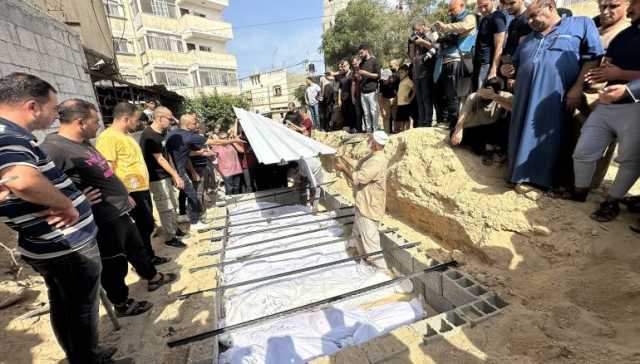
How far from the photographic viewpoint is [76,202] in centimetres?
196

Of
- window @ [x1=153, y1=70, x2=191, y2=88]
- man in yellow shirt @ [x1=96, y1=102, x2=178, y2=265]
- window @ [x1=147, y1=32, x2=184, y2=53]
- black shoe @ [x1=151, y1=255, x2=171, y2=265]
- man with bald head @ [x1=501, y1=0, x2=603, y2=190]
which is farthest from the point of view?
window @ [x1=153, y1=70, x2=191, y2=88]

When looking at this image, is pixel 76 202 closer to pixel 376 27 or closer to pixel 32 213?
pixel 32 213

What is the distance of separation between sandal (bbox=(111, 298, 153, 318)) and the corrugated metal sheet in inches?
89.9

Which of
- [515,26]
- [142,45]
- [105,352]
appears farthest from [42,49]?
[142,45]

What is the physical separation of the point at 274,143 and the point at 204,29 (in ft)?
83.3

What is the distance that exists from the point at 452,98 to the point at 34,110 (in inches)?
183

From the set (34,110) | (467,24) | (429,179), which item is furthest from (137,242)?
(467,24)

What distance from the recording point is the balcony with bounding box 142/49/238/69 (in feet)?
68.7

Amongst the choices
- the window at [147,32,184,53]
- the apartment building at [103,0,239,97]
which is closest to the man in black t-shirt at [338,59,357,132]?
the apartment building at [103,0,239,97]

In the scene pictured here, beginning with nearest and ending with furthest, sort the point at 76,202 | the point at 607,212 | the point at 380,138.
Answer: the point at 76,202 < the point at 607,212 < the point at 380,138

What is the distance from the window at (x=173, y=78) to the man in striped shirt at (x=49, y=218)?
75.5 feet

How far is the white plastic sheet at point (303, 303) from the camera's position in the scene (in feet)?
8.23

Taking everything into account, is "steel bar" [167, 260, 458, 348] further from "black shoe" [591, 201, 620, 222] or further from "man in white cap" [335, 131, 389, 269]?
"black shoe" [591, 201, 620, 222]

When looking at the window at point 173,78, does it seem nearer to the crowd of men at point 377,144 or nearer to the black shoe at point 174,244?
the crowd of men at point 377,144
